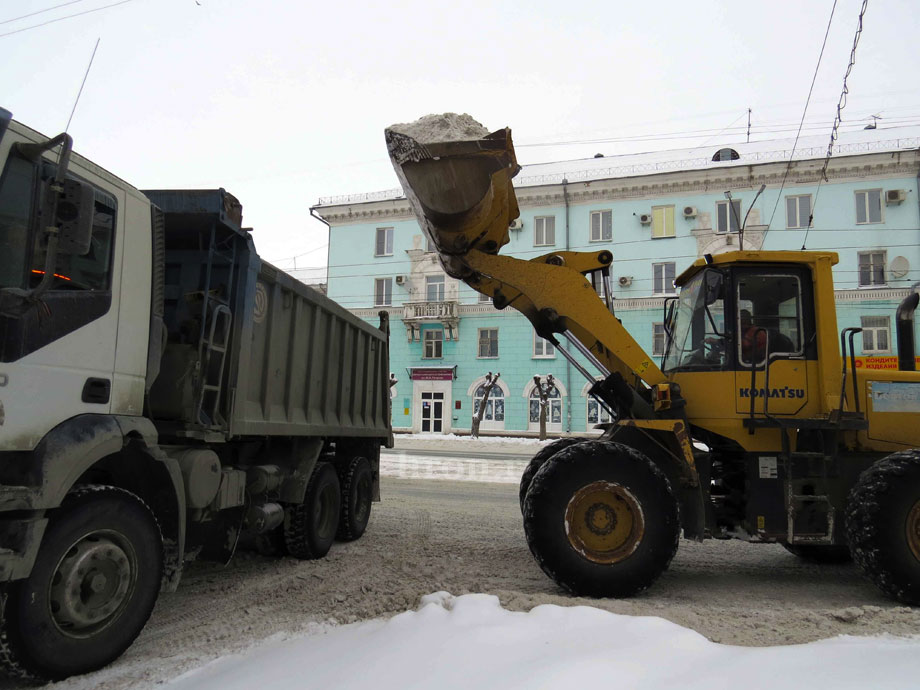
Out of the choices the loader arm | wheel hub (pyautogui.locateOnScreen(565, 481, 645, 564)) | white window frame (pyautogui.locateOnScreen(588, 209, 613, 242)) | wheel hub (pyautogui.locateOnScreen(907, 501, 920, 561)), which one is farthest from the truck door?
white window frame (pyautogui.locateOnScreen(588, 209, 613, 242))

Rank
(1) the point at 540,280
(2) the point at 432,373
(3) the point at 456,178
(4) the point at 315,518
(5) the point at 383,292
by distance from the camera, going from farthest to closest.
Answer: (5) the point at 383,292, (2) the point at 432,373, (4) the point at 315,518, (1) the point at 540,280, (3) the point at 456,178

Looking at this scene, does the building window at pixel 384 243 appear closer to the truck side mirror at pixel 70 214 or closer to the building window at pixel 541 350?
the building window at pixel 541 350

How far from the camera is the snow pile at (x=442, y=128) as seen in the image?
5406 mm

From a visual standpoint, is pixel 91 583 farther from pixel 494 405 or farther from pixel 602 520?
pixel 494 405

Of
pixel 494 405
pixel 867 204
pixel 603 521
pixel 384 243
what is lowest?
pixel 603 521

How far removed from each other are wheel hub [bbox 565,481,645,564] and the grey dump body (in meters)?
2.55

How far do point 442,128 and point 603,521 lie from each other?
3371mm

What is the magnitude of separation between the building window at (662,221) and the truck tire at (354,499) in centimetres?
2828

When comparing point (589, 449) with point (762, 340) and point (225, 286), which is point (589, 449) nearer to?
point (762, 340)

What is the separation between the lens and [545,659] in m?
3.33

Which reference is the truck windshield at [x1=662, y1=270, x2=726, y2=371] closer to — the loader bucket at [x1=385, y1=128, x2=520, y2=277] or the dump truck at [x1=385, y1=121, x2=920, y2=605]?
the dump truck at [x1=385, y1=121, x2=920, y2=605]

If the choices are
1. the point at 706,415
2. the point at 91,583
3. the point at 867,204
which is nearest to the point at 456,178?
the point at 706,415

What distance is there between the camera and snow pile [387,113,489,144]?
5406 mm

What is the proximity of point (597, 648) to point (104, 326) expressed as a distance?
3.14 meters
